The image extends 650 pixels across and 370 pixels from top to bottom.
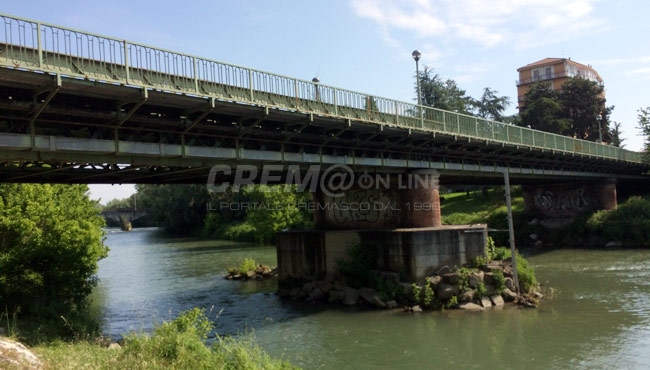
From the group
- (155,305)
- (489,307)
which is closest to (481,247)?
(489,307)

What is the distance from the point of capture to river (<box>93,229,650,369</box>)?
14.6 meters

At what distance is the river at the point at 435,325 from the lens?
14.6 m

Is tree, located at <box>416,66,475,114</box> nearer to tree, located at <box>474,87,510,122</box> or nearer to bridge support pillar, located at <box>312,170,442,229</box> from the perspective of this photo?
tree, located at <box>474,87,510,122</box>

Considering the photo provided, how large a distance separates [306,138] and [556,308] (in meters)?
11.7

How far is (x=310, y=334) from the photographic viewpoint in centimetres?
1786

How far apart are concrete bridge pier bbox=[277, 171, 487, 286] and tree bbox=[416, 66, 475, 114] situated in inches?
2012

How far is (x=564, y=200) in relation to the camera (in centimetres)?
4891

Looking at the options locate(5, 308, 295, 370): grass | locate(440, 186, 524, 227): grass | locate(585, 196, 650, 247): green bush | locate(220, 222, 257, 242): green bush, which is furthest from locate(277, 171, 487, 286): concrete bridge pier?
locate(220, 222, 257, 242): green bush

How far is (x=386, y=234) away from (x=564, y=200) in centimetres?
3218

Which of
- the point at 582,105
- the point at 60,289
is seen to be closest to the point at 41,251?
the point at 60,289

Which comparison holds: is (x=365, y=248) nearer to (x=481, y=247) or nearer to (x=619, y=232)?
(x=481, y=247)

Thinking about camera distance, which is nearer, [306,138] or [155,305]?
[306,138]

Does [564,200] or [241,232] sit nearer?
[564,200]

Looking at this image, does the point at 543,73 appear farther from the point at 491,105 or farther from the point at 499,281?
the point at 499,281
